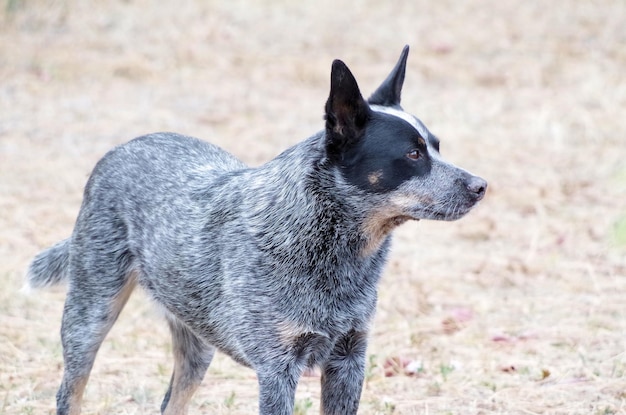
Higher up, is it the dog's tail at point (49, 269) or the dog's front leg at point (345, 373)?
the dog's front leg at point (345, 373)

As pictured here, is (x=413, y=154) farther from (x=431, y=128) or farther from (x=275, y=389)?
(x=431, y=128)

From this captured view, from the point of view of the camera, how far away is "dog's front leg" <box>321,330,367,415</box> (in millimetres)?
4004

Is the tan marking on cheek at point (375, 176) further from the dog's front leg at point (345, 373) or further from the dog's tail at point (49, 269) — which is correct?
the dog's tail at point (49, 269)

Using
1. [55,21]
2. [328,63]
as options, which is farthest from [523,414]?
[55,21]

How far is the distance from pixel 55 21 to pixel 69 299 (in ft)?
30.1

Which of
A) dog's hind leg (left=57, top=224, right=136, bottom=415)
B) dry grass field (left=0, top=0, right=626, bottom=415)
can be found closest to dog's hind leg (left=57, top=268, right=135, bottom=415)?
dog's hind leg (left=57, top=224, right=136, bottom=415)

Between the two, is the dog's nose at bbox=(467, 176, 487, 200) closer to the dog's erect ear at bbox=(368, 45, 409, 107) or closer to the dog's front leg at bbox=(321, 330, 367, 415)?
the dog's erect ear at bbox=(368, 45, 409, 107)

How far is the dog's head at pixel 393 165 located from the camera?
390 cm

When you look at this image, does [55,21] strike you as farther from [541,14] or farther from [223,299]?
[223,299]

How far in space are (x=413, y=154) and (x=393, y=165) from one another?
87mm

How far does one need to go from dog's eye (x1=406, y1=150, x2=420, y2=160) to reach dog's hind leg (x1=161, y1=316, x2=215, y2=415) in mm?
1397

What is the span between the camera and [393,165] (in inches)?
154

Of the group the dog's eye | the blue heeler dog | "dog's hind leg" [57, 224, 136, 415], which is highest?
the dog's eye

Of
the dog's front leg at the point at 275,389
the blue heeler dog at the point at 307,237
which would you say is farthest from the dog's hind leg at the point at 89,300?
the dog's front leg at the point at 275,389
